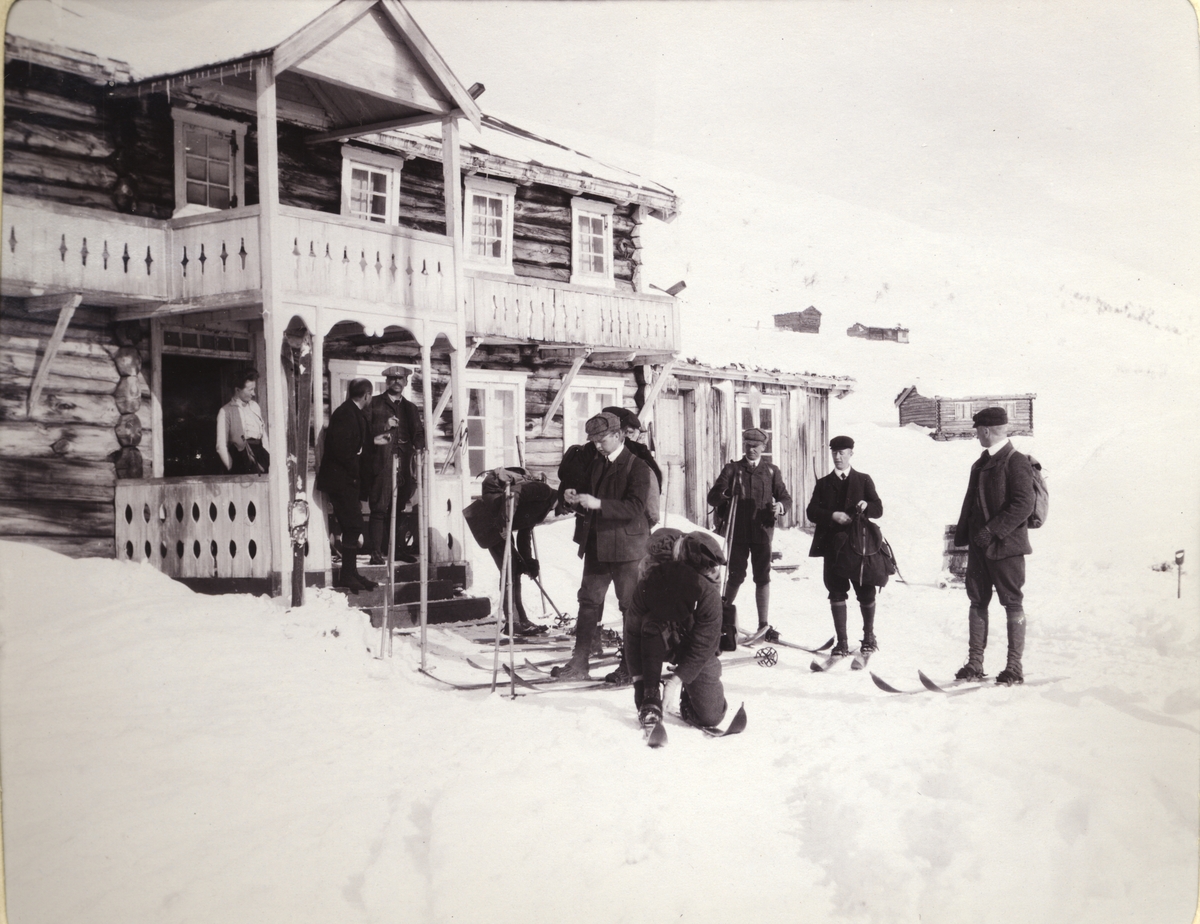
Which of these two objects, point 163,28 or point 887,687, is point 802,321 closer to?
point 887,687

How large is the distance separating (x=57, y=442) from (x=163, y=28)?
5.17 ft

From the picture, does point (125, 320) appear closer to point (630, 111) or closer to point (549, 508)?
point (549, 508)

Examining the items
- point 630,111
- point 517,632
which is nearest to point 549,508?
point 517,632

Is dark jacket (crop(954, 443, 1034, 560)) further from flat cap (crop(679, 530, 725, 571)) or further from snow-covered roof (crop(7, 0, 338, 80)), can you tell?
snow-covered roof (crop(7, 0, 338, 80))

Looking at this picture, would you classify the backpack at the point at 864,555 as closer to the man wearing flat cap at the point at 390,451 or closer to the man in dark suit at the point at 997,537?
the man in dark suit at the point at 997,537

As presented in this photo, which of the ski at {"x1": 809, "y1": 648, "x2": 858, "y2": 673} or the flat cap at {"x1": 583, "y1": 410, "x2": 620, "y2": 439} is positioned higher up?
the flat cap at {"x1": 583, "y1": 410, "x2": 620, "y2": 439}

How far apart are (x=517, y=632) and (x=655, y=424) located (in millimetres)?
1042

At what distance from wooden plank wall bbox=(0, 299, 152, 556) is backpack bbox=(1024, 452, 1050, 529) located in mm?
3478

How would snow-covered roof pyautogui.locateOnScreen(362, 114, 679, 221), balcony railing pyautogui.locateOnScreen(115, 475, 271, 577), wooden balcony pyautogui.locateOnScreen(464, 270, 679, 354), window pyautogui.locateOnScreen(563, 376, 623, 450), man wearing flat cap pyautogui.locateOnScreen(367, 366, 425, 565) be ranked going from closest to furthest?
1. balcony railing pyautogui.locateOnScreen(115, 475, 271, 577)
2. snow-covered roof pyautogui.locateOnScreen(362, 114, 679, 221)
3. window pyautogui.locateOnScreen(563, 376, 623, 450)
4. man wearing flat cap pyautogui.locateOnScreen(367, 366, 425, 565)
5. wooden balcony pyautogui.locateOnScreen(464, 270, 679, 354)

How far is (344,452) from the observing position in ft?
15.0

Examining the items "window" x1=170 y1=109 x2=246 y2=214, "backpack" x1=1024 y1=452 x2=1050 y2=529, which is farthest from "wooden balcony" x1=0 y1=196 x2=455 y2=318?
"backpack" x1=1024 y1=452 x2=1050 y2=529

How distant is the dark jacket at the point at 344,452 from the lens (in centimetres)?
452

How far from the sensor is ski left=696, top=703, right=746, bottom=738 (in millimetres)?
3678

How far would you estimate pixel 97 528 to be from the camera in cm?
364
